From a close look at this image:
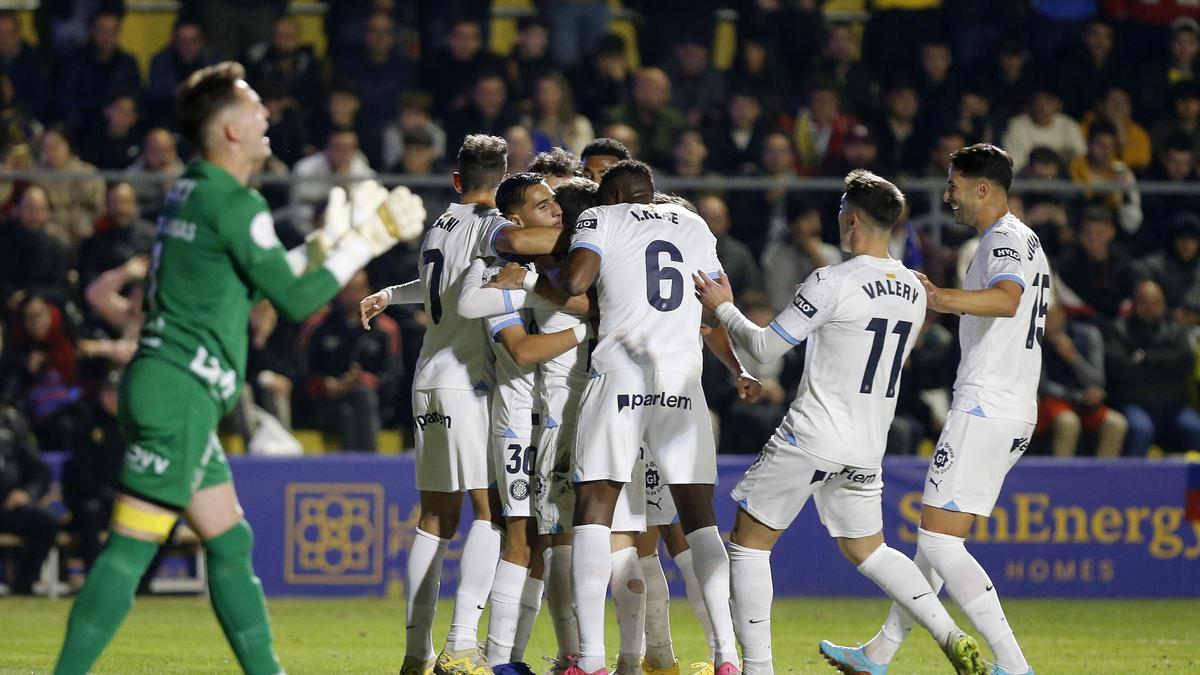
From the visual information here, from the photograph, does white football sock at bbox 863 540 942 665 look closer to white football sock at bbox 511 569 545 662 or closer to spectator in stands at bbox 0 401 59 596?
white football sock at bbox 511 569 545 662

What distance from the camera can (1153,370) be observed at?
13.6 meters

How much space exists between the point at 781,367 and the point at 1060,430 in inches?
93.5

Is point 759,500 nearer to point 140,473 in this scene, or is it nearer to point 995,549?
point 140,473

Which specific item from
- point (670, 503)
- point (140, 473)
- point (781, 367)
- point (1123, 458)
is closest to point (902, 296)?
point (670, 503)

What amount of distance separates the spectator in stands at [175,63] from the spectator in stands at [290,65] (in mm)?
471

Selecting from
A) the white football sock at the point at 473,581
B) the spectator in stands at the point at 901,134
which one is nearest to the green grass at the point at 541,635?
the white football sock at the point at 473,581

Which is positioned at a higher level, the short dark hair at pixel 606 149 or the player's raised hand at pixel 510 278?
the short dark hair at pixel 606 149

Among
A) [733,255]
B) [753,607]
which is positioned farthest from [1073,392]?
[753,607]

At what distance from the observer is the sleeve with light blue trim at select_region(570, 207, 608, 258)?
22.9 feet

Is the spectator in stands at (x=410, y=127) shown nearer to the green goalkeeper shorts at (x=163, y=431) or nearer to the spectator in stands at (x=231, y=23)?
the spectator in stands at (x=231, y=23)

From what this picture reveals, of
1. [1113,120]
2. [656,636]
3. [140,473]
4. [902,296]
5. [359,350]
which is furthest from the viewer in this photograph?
[1113,120]

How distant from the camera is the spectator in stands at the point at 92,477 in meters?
12.1

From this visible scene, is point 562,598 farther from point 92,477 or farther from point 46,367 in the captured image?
point 46,367

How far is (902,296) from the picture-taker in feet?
23.1
